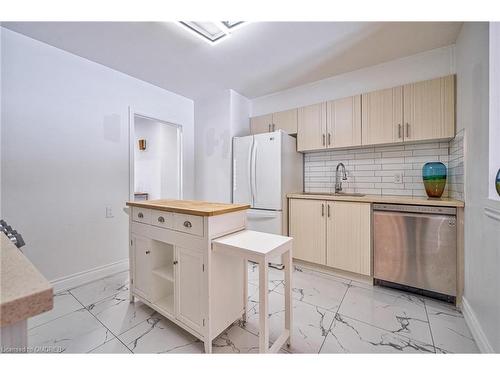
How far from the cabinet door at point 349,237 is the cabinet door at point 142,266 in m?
1.88

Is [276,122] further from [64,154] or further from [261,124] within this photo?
[64,154]

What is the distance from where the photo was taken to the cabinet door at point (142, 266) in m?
1.79

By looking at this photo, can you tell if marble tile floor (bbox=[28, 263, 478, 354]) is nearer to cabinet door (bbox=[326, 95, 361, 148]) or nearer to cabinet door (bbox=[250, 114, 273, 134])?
cabinet door (bbox=[326, 95, 361, 148])

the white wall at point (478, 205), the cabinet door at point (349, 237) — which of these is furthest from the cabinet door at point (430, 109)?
the cabinet door at point (349, 237)

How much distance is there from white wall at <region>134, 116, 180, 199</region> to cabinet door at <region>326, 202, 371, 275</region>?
2.82 meters

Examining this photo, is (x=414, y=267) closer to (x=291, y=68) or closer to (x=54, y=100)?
(x=291, y=68)

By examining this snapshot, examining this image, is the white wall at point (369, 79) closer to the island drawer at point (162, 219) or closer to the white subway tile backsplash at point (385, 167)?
the white subway tile backsplash at point (385, 167)

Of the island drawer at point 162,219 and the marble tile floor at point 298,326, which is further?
the island drawer at point 162,219

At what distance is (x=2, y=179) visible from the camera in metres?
1.90

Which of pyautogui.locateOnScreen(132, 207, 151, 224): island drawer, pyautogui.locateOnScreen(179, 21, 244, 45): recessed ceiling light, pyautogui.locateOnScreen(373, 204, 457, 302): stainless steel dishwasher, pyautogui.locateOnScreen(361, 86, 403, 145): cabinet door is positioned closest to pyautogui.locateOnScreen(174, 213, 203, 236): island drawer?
pyautogui.locateOnScreen(132, 207, 151, 224): island drawer

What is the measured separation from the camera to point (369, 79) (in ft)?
8.70

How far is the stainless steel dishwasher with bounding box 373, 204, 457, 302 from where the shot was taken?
195 centimetres

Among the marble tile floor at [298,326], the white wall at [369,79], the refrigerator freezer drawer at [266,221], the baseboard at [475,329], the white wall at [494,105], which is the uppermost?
the white wall at [369,79]
